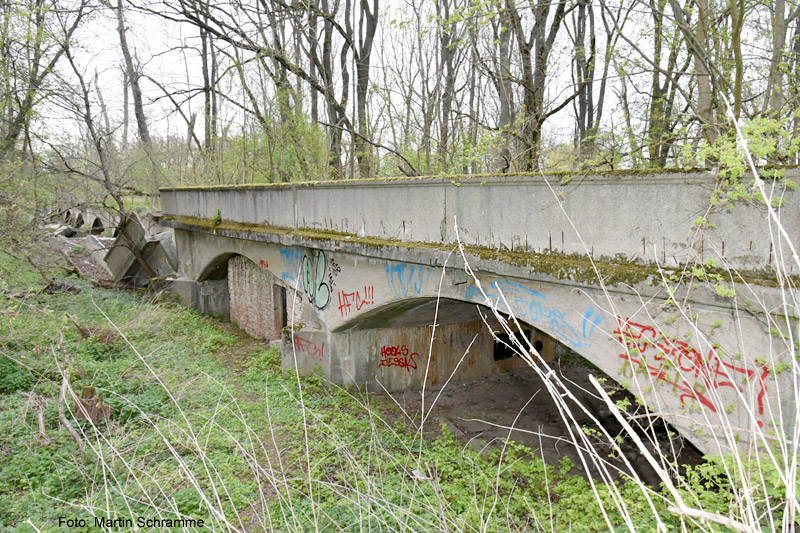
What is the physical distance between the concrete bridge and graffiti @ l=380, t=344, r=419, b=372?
2 cm

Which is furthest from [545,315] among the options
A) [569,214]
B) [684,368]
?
[684,368]

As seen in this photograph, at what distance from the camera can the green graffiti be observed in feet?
29.5

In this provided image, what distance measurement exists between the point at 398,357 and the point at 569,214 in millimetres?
5473

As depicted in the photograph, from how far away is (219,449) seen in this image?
660 cm

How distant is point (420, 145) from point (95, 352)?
28.7 ft

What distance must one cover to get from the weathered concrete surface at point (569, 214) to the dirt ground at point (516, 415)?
8.55 feet

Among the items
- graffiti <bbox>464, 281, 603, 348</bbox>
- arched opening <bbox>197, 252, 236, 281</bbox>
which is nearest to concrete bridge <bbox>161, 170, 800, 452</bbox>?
graffiti <bbox>464, 281, 603, 348</bbox>

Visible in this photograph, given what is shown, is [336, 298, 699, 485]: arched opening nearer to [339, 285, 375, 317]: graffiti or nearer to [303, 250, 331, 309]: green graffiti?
[339, 285, 375, 317]: graffiti

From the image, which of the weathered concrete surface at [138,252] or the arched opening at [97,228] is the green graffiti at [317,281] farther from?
the arched opening at [97,228]

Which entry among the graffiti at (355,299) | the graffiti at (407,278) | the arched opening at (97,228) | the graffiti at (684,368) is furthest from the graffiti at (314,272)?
the arched opening at (97,228)

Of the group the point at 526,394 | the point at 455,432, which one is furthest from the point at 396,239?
the point at 526,394

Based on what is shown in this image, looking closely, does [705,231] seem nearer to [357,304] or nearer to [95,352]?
[357,304]

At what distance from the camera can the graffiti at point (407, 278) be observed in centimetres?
695

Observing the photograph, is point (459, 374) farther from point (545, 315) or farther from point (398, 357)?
point (545, 315)
